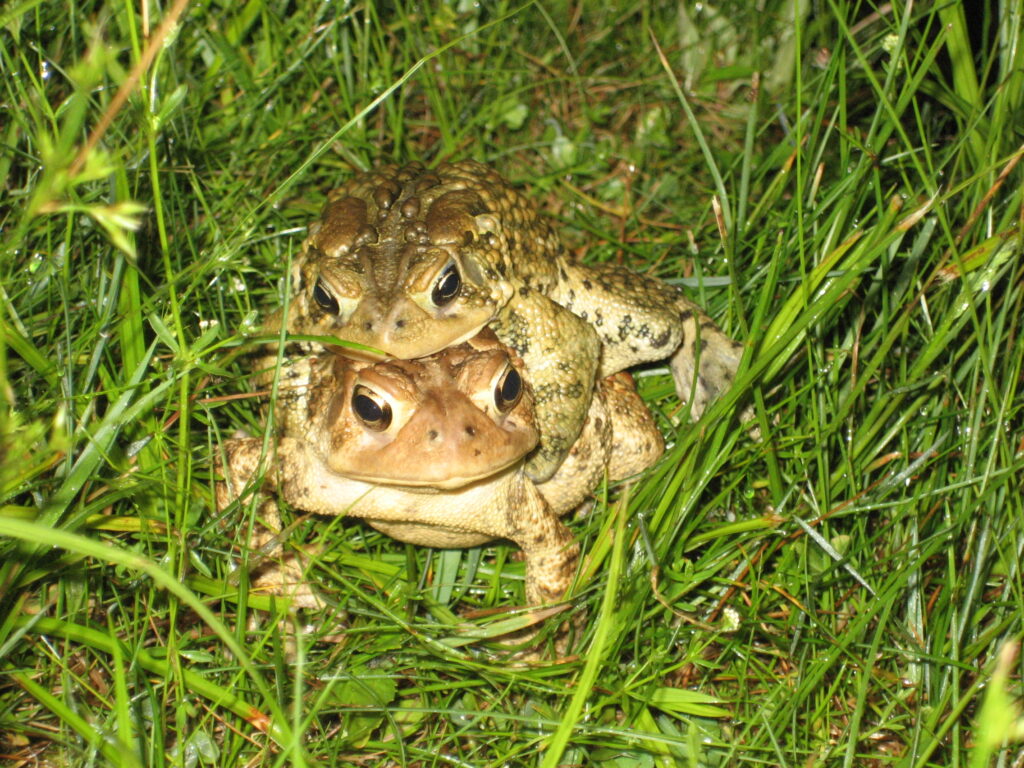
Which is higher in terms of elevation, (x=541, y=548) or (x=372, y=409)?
(x=372, y=409)

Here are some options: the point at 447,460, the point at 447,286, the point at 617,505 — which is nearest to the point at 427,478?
the point at 447,460

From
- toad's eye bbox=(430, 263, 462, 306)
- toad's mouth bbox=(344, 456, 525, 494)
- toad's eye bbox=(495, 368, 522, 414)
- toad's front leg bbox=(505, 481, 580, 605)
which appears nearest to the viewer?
toad's mouth bbox=(344, 456, 525, 494)

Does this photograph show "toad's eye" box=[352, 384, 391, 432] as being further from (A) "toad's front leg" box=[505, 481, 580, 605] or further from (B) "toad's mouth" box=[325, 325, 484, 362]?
(A) "toad's front leg" box=[505, 481, 580, 605]

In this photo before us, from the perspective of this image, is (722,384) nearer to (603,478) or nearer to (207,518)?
(603,478)

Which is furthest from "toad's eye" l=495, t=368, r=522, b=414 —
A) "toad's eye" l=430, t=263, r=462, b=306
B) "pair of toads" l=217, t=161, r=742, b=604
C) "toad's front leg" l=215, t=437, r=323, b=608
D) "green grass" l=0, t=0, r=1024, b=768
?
"toad's front leg" l=215, t=437, r=323, b=608

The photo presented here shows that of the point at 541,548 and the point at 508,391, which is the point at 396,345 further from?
the point at 541,548

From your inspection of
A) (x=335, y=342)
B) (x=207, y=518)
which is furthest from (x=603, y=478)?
(x=207, y=518)

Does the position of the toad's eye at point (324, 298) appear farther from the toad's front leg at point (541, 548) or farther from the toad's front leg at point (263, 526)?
the toad's front leg at point (541, 548)

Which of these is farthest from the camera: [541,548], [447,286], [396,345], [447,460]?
[541,548]
